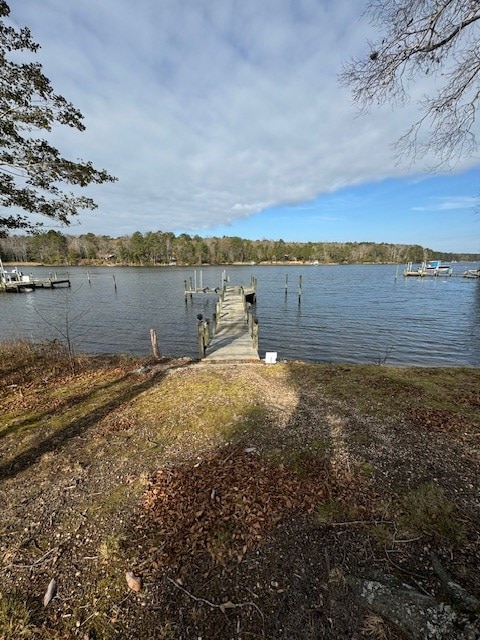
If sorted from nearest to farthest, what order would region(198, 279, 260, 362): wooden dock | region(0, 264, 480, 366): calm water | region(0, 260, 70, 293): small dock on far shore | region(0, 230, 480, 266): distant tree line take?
1. region(198, 279, 260, 362): wooden dock
2. region(0, 264, 480, 366): calm water
3. region(0, 260, 70, 293): small dock on far shore
4. region(0, 230, 480, 266): distant tree line

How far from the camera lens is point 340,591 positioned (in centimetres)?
225

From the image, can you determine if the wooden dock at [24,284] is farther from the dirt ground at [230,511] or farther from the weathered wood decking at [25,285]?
the dirt ground at [230,511]

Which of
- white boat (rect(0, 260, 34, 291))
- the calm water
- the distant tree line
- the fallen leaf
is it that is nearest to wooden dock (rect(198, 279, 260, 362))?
the calm water

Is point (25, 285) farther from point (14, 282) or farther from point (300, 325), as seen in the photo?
point (300, 325)

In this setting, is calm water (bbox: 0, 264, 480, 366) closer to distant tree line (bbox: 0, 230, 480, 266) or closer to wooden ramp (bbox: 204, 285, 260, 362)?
wooden ramp (bbox: 204, 285, 260, 362)

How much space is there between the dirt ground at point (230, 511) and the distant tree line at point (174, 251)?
260 ft

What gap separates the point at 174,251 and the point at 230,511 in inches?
3689

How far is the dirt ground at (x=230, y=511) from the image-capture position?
7.13 feet

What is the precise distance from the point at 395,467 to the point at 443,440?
110 centimetres

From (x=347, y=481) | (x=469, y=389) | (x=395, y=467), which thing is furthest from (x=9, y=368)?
(x=469, y=389)

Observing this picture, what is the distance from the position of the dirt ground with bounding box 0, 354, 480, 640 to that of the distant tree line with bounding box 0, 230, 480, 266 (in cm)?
7914

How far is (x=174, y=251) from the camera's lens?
91625 millimetres

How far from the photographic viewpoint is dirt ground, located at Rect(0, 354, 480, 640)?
217 cm

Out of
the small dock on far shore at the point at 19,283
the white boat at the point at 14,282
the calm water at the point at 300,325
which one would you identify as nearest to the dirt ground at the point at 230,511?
the calm water at the point at 300,325
